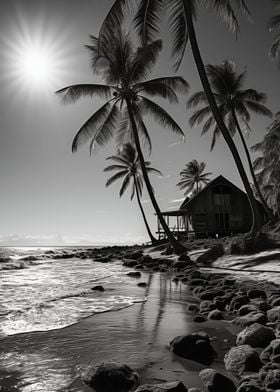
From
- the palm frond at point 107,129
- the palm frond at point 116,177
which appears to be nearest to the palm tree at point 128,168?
the palm frond at point 116,177

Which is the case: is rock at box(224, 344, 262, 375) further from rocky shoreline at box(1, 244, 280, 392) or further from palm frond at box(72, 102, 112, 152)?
palm frond at box(72, 102, 112, 152)

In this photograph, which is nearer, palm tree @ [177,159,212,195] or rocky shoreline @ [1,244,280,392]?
rocky shoreline @ [1,244,280,392]

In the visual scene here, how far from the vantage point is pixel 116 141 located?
66.5ft

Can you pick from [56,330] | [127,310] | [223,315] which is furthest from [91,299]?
[223,315]

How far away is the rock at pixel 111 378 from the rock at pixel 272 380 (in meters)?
0.97

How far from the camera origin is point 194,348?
3.08 meters

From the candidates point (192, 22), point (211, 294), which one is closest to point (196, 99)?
point (192, 22)

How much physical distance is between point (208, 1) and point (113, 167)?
78.2 ft

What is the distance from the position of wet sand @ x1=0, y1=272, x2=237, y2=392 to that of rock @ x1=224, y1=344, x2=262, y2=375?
0.10 metres

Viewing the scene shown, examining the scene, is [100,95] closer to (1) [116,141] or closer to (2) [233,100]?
(1) [116,141]

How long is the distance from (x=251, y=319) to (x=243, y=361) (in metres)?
1.46

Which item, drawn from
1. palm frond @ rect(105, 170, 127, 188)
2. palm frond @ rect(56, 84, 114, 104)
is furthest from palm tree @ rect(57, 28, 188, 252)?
palm frond @ rect(105, 170, 127, 188)

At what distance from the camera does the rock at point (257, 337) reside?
127 inches

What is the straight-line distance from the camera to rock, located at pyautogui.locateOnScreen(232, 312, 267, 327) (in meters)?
3.96
